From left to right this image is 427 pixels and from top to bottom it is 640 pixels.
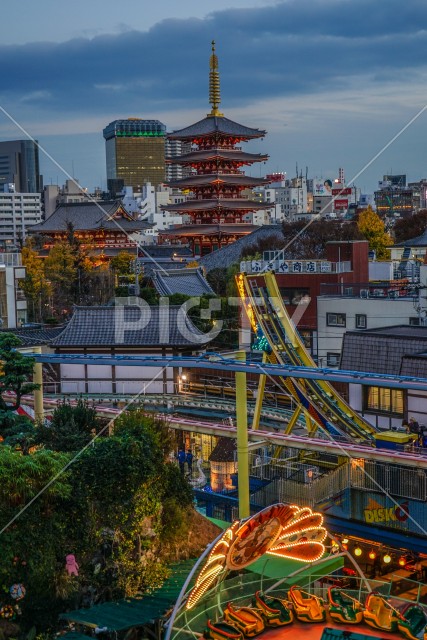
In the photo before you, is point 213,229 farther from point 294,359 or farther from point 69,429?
point 69,429

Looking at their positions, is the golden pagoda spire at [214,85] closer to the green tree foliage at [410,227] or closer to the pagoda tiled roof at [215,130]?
the pagoda tiled roof at [215,130]

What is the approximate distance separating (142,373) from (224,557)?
45.9ft

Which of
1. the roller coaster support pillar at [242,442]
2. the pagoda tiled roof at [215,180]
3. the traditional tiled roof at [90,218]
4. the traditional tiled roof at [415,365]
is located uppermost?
the pagoda tiled roof at [215,180]

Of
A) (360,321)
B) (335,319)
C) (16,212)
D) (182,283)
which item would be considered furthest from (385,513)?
(16,212)

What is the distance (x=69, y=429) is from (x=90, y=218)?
6855cm

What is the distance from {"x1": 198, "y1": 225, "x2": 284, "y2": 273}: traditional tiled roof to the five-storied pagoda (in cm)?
565

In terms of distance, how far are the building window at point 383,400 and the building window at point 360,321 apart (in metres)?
8.64

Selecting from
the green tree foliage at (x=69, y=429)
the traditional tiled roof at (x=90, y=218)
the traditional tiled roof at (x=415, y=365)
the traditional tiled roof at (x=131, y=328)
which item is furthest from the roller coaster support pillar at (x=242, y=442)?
the traditional tiled roof at (x=90, y=218)

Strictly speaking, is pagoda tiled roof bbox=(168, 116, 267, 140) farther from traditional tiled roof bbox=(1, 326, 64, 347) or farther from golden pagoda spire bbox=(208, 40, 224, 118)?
traditional tiled roof bbox=(1, 326, 64, 347)

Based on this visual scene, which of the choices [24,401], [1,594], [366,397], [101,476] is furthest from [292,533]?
[24,401]

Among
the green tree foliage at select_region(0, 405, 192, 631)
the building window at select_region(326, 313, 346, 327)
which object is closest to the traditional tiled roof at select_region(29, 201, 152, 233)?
the building window at select_region(326, 313, 346, 327)

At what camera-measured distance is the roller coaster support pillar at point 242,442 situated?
1831 centimetres

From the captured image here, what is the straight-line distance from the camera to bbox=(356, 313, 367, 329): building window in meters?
31.7

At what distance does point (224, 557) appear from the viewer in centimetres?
1345
